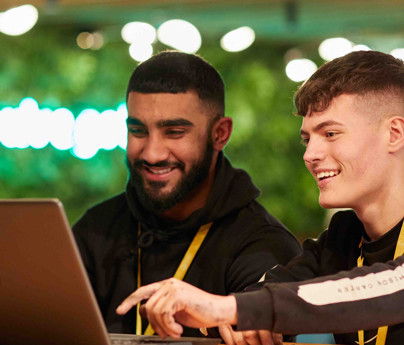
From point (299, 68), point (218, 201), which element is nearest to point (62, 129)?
point (299, 68)

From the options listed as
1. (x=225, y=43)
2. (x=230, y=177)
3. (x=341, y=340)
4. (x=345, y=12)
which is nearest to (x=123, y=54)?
(x=225, y=43)

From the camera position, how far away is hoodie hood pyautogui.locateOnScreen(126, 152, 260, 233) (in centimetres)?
194

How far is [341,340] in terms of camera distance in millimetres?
1521

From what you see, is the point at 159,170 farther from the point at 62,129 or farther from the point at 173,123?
the point at 62,129

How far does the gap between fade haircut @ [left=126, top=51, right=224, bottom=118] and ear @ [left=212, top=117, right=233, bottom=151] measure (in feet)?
0.08

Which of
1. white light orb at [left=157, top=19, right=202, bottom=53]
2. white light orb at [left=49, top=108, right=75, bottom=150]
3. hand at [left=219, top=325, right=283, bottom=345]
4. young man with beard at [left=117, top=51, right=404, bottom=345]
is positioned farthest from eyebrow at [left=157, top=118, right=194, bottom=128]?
white light orb at [left=49, top=108, right=75, bottom=150]

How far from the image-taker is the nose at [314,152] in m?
1.43

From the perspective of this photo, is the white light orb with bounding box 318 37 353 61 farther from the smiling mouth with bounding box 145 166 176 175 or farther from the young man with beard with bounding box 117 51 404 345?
the young man with beard with bounding box 117 51 404 345

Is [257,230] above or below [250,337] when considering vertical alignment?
above

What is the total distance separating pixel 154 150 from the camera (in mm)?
1928

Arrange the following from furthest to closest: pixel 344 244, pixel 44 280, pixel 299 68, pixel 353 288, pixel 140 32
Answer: pixel 299 68
pixel 140 32
pixel 344 244
pixel 353 288
pixel 44 280

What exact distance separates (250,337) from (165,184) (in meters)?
0.72

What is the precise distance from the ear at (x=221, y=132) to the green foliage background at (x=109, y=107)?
16.0 ft

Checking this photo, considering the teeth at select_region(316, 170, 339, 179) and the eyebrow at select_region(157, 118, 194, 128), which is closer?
the teeth at select_region(316, 170, 339, 179)
